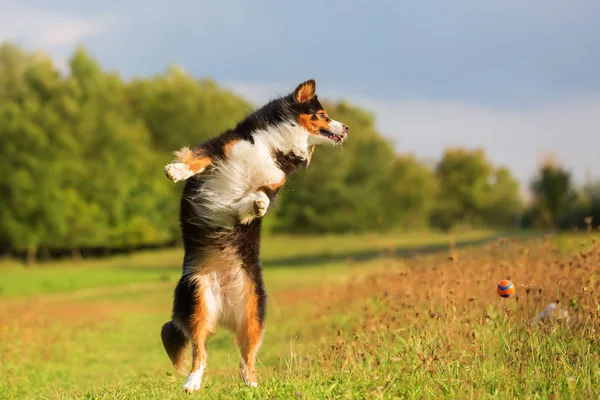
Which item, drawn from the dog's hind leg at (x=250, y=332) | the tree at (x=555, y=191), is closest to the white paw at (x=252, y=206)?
the dog's hind leg at (x=250, y=332)

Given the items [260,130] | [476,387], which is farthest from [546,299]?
[260,130]

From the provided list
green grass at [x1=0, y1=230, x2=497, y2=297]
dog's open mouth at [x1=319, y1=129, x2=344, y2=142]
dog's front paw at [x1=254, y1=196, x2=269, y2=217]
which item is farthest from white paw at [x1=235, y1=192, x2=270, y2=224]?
green grass at [x1=0, y1=230, x2=497, y2=297]

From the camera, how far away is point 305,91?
6.80 metres

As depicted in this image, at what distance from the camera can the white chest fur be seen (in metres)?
6.46

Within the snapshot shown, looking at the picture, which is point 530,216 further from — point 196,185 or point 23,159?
point 196,185

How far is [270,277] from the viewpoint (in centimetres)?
2864

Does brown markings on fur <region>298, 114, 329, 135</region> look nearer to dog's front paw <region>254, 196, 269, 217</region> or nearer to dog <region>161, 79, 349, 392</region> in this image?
dog <region>161, 79, 349, 392</region>

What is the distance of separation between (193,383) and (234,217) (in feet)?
5.13

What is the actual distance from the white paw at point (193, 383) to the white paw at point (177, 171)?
1768 millimetres

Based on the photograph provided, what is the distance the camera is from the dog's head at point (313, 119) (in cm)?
679

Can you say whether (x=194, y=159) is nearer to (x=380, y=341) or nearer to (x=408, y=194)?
(x=380, y=341)

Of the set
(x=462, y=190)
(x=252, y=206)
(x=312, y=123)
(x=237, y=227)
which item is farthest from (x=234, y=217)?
(x=462, y=190)

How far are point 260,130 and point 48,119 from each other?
37838 millimetres

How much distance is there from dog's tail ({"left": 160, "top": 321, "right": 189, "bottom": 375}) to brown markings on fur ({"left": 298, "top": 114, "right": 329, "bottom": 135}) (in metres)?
2.36
